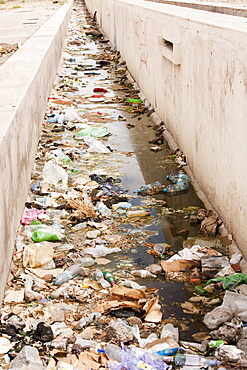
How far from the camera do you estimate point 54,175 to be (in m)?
Answer: 6.28

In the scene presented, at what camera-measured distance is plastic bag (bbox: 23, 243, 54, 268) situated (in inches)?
167

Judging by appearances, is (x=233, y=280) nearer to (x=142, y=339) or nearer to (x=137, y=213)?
(x=142, y=339)

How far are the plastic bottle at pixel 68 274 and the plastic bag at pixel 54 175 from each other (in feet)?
6.81

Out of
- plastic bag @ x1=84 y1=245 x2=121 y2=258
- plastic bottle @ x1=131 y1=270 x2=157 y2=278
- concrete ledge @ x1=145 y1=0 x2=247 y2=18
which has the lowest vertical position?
plastic bag @ x1=84 y1=245 x2=121 y2=258

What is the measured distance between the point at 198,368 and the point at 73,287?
1.26 metres

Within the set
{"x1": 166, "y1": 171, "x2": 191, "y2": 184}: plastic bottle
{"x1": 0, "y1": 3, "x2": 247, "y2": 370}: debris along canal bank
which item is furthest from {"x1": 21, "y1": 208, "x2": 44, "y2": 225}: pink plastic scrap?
{"x1": 166, "y1": 171, "x2": 191, "y2": 184}: plastic bottle

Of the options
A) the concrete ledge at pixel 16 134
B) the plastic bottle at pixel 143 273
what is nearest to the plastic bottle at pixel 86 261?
the plastic bottle at pixel 143 273

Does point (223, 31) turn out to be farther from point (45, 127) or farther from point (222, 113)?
point (45, 127)

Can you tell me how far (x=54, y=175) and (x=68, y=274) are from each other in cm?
237

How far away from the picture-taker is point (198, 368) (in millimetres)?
2975

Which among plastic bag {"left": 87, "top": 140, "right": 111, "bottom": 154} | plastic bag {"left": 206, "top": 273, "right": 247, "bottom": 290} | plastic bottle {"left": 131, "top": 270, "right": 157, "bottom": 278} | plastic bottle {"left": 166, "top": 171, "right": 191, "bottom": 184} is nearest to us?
plastic bag {"left": 206, "top": 273, "right": 247, "bottom": 290}

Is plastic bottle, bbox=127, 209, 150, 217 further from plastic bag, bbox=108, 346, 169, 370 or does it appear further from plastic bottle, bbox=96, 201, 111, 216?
plastic bag, bbox=108, 346, 169, 370

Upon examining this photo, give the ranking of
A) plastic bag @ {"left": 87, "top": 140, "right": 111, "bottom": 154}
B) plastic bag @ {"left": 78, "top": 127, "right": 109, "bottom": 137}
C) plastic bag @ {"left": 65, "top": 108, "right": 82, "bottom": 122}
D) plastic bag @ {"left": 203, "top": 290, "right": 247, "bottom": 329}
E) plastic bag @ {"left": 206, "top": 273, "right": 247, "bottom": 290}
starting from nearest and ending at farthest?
plastic bag @ {"left": 203, "top": 290, "right": 247, "bottom": 329} → plastic bag @ {"left": 206, "top": 273, "right": 247, "bottom": 290} → plastic bag @ {"left": 87, "top": 140, "right": 111, "bottom": 154} → plastic bag @ {"left": 78, "top": 127, "right": 109, "bottom": 137} → plastic bag @ {"left": 65, "top": 108, "right": 82, "bottom": 122}

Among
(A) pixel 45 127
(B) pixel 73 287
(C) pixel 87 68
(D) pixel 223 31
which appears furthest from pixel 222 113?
(C) pixel 87 68
